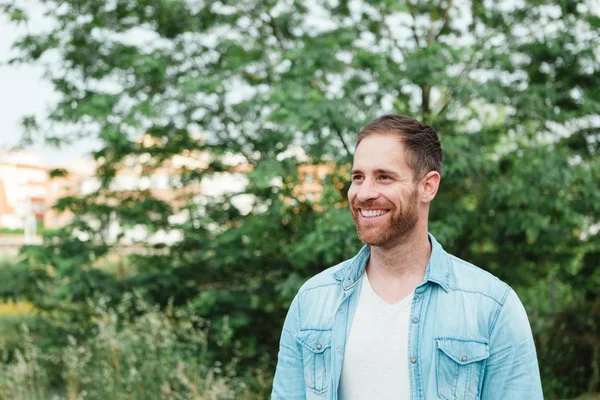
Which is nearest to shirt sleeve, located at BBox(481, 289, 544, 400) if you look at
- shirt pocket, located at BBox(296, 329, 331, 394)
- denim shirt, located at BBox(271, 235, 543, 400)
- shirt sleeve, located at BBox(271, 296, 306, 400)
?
denim shirt, located at BBox(271, 235, 543, 400)

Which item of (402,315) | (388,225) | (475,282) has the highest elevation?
(388,225)

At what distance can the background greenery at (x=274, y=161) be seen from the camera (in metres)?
6.20

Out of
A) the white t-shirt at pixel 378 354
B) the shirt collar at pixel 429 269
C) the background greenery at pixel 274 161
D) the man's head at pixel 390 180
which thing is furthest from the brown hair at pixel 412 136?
the background greenery at pixel 274 161

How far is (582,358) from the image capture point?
291 inches

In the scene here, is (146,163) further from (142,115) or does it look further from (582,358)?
(582,358)

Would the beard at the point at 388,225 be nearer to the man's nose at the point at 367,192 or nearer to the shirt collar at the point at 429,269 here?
the man's nose at the point at 367,192

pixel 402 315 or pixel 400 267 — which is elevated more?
pixel 400 267

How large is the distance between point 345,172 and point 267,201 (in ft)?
3.62

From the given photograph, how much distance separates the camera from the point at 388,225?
6.89 ft

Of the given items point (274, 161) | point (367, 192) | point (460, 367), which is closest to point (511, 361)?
point (460, 367)

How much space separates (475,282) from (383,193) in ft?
1.17

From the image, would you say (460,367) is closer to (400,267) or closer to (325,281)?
(400,267)

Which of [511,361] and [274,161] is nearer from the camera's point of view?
[511,361]

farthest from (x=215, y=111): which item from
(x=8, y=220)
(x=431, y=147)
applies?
(x=8, y=220)
